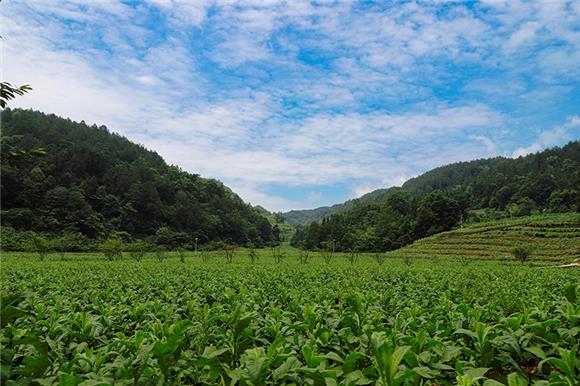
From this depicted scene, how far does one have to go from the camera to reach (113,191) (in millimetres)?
92000

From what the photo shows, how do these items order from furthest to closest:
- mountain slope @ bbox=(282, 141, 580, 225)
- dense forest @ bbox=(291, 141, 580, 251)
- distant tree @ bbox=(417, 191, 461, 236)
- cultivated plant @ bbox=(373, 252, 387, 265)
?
1. mountain slope @ bbox=(282, 141, 580, 225)
2. dense forest @ bbox=(291, 141, 580, 251)
3. distant tree @ bbox=(417, 191, 461, 236)
4. cultivated plant @ bbox=(373, 252, 387, 265)

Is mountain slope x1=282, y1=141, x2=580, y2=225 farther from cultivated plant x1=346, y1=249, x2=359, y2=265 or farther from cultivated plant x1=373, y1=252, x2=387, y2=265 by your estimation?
cultivated plant x1=346, y1=249, x2=359, y2=265

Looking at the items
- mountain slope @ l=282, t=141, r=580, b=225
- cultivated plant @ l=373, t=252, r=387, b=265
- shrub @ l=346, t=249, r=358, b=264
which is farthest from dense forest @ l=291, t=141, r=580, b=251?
cultivated plant @ l=373, t=252, r=387, b=265

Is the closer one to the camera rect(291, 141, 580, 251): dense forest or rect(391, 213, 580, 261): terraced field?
rect(391, 213, 580, 261): terraced field

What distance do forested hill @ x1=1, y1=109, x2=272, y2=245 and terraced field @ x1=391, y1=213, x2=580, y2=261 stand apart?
53.9 m

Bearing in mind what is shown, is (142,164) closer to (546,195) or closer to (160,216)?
(160,216)

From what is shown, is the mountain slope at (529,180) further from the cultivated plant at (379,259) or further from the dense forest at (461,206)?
the cultivated plant at (379,259)

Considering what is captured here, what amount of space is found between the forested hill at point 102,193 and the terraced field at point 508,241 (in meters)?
53.9

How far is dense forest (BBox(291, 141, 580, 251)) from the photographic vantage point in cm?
9362

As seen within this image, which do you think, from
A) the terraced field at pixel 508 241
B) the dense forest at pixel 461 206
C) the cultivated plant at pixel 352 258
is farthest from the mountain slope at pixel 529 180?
the cultivated plant at pixel 352 258

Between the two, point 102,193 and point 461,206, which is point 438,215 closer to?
point 461,206

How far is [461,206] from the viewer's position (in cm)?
9881

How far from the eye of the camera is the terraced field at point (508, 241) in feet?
180

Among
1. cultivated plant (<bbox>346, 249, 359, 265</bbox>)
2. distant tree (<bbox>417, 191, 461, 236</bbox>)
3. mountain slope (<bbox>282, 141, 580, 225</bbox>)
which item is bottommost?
cultivated plant (<bbox>346, 249, 359, 265</bbox>)
